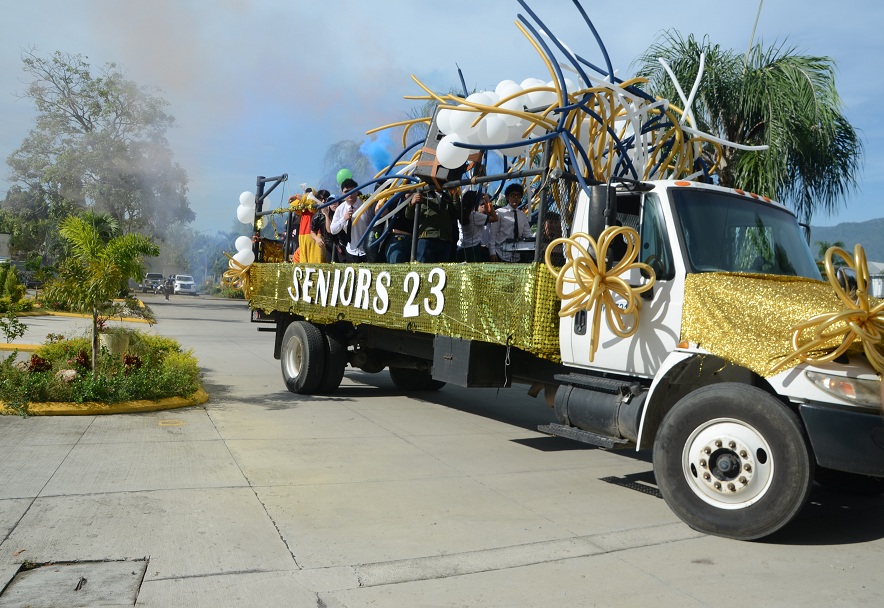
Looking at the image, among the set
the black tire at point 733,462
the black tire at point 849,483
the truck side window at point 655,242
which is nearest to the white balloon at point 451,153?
the truck side window at point 655,242

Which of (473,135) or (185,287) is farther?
(185,287)

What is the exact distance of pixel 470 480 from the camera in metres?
6.11

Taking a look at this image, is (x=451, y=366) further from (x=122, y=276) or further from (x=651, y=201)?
(x=122, y=276)

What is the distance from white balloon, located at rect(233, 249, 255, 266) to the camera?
1198 centimetres

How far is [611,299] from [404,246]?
3.36 meters

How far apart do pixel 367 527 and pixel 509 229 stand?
412cm

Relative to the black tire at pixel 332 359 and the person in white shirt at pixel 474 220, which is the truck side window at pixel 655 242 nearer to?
the person in white shirt at pixel 474 220

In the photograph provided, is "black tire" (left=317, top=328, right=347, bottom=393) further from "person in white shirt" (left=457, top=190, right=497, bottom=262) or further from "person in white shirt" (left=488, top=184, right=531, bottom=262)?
"person in white shirt" (left=488, top=184, right=531, bottom=262)

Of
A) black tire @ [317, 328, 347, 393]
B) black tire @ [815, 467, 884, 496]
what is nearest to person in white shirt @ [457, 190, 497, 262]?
black tire @ [317, 328, 347, 393]

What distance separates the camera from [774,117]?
38.3 feet

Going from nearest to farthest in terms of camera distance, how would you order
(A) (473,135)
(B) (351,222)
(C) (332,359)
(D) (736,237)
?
(D) (736,237) < (A) (473,135) < (B) (351,222) < (C) (332,359)

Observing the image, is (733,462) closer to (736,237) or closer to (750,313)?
(750,313)

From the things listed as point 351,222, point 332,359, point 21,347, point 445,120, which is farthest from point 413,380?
point 21,347

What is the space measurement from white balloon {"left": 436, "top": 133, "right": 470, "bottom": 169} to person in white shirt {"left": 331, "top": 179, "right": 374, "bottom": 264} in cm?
188
